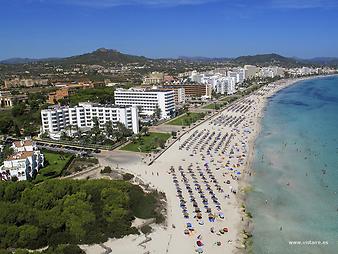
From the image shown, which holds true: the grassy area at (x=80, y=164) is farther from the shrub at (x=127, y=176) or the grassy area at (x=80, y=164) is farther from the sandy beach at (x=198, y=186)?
the shrub at (x=127, y=176)

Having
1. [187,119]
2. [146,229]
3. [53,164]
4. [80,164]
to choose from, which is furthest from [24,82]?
[146,229]

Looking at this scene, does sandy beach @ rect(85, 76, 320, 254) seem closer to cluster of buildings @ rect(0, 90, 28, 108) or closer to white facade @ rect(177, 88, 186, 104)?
white facade @ rect(177, 88, 186, 104)

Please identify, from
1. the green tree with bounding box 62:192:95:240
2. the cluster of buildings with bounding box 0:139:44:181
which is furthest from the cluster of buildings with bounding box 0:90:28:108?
the green tree with bounding box 62:192:95:240

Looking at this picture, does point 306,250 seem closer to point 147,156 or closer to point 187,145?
point 147,156

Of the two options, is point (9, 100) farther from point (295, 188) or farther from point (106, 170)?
point (295, 188)

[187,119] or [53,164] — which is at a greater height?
[187,119]

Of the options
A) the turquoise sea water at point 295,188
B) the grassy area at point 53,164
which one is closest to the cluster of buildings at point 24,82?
the grassy area at point 53,164

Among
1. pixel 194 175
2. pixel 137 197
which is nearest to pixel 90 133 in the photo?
pixel 194 175
